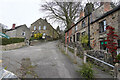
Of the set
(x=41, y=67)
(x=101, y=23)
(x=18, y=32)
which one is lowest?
(x=41, y=67)

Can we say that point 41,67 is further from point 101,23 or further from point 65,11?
point 65,11

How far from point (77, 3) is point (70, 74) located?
64.2 ft

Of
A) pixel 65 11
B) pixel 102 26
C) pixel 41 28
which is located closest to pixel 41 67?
pixel 102 26

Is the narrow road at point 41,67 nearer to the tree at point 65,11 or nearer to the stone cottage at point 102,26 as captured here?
the stone cottage at point 102,26

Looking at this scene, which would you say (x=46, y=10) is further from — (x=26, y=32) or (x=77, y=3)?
(x=26, y=32)

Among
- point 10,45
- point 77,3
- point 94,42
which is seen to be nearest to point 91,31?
point 94,42

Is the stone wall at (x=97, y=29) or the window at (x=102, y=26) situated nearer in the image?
the stone wall at (x=97, y=29)

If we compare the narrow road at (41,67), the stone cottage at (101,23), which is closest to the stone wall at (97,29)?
the stone cottage at (101,23)

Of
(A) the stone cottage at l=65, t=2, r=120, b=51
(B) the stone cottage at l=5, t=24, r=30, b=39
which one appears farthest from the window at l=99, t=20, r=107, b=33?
(B) the stone cottage at l=5, t=24, r=30, b=39

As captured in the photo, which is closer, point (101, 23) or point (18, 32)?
point (101, 23)

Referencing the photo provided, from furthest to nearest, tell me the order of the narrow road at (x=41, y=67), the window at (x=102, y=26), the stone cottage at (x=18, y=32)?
the stone cottage at (x=18, y=32)
the window at (x=102, y=26)
the narrow road at (x=41, y=67)

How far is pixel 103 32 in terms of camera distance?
31.7ft

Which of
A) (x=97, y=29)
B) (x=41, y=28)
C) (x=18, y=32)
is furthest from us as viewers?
(x=41, y=28)

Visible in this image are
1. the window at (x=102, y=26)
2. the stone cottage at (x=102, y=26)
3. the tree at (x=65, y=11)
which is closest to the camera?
the stone cottage at (x=102, y=26)
